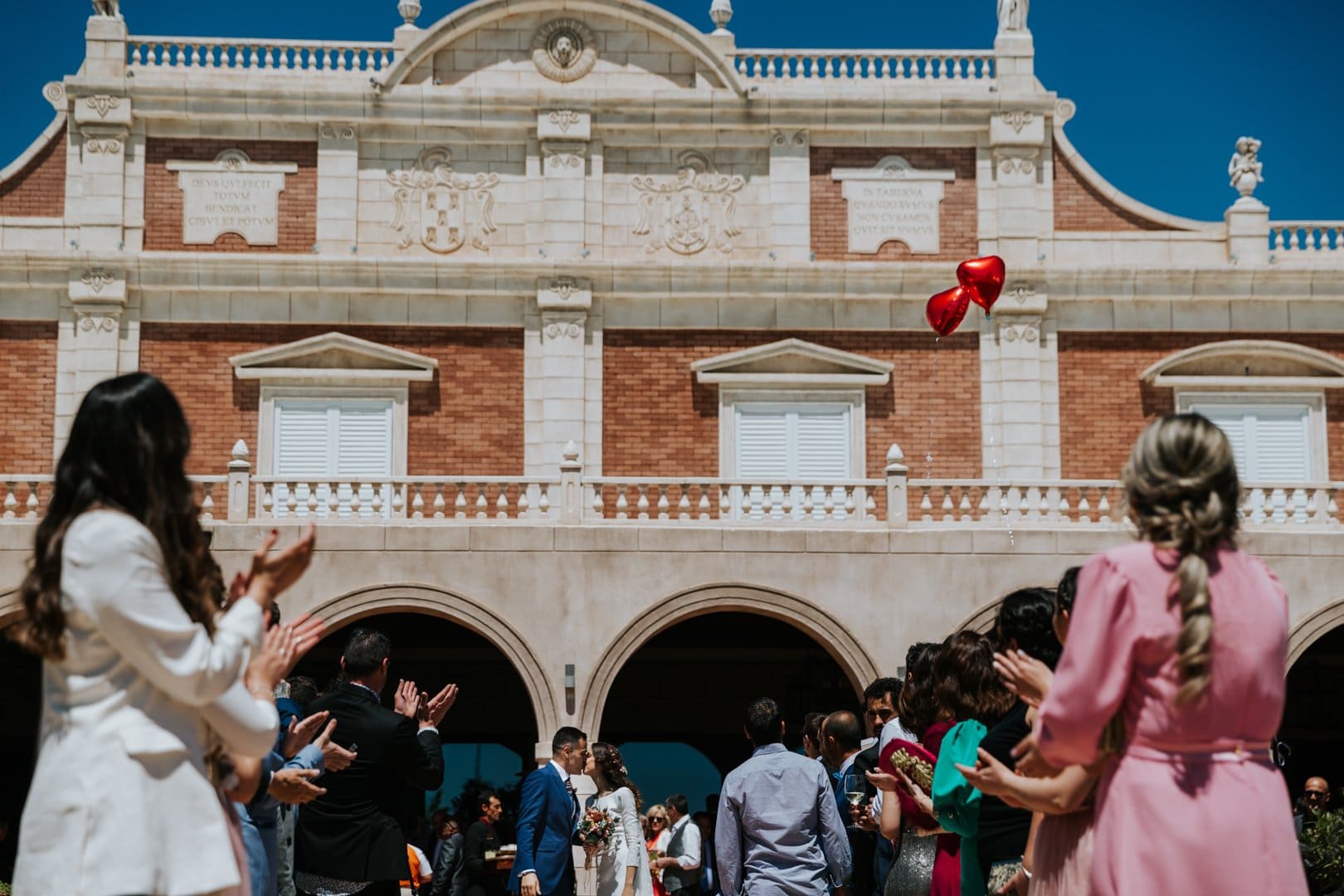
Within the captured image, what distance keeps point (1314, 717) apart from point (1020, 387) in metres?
5.21

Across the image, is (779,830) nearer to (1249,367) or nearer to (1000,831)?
(1000,831)

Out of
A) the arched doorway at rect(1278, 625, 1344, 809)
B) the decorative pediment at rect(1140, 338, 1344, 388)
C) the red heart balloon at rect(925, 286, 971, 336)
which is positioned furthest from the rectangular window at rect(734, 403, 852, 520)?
the arched doorway at rect(1278, 625, 1344, 809)

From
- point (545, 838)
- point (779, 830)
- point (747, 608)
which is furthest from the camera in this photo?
point (747, 608)

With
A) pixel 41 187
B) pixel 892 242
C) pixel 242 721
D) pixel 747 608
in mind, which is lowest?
pixel 242 721

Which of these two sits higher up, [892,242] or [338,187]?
[338,187]

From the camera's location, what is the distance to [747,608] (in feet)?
55.4

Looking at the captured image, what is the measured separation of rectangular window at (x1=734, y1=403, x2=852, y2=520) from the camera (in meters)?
20.0

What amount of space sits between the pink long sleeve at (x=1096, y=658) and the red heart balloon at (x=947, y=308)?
15.7 meters

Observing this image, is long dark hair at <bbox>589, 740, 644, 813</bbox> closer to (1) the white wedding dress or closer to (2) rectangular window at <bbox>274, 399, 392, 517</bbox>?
(1) the white wedding dress

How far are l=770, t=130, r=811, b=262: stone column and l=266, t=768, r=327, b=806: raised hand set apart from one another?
52.4 ft

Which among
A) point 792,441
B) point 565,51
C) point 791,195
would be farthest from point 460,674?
point 565,51

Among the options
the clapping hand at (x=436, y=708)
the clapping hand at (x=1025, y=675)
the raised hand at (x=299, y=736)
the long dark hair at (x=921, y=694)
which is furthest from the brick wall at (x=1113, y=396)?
the clapping hand at (x=1025, y=675)

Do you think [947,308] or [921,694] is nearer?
[921,694]

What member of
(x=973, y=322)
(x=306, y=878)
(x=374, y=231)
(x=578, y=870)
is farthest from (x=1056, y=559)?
(x=306, y=878)
